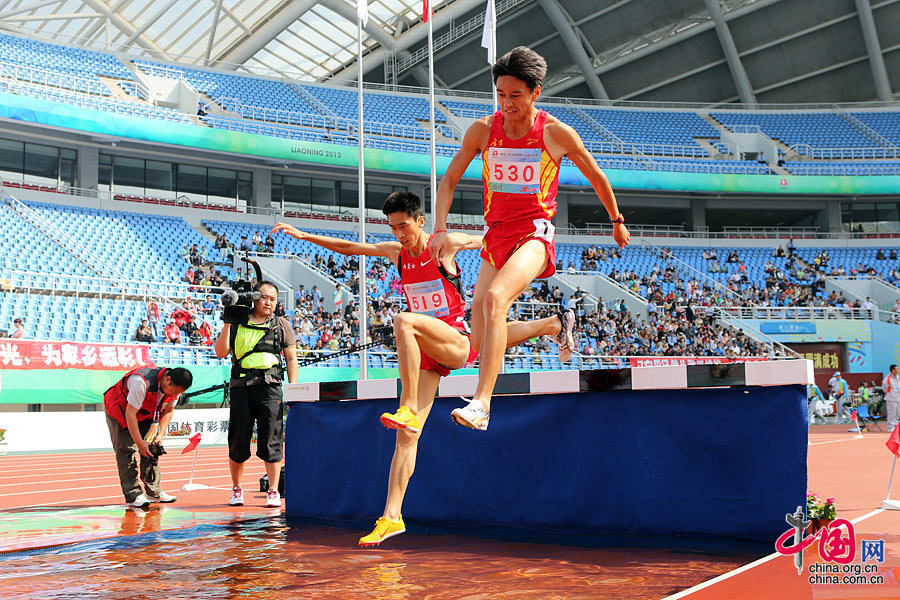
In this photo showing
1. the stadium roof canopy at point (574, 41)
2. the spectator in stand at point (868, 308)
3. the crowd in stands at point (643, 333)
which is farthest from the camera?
the stadium roof canopy at point (574, 41)

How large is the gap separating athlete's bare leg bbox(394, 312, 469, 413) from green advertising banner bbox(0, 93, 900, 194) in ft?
94.5

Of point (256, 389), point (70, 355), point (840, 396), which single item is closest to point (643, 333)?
point (840, 396)

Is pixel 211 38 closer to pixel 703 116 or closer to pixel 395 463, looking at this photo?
pixel 703 116

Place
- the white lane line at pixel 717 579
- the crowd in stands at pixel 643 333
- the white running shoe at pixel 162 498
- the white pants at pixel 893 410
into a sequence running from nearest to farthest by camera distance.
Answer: the white lane line at pixel 717 579 → the white running shoe at pixel 162 498 → the white pants at pixel 893 410 → the crowd in stands at pixel 643 333

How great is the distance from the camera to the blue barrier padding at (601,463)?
15.1ft

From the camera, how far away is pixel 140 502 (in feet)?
24.9

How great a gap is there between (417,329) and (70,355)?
1645cm

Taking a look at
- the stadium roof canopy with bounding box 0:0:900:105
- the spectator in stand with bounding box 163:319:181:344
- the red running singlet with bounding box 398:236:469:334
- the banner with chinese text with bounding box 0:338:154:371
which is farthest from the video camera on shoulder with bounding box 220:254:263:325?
the stadium roof canopy with bounding box 0:0:900:105

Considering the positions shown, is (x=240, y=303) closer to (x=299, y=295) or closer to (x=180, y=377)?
(x=180, y=377)

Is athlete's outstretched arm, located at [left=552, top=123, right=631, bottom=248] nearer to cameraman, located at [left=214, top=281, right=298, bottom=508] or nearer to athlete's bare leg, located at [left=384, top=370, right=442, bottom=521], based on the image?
athlete's bare leg, located at [left=384, top=370, right=442, bottom=521]

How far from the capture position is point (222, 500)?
8.31 m

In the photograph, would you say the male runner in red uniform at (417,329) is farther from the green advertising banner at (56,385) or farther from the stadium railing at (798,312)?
the stadium railing at (798,312)

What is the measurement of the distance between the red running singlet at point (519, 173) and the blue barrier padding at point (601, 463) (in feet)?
4.23

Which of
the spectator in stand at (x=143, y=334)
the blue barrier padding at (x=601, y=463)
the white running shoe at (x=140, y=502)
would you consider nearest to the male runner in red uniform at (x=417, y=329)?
the blue barrier padding at (x=601, y=463)
